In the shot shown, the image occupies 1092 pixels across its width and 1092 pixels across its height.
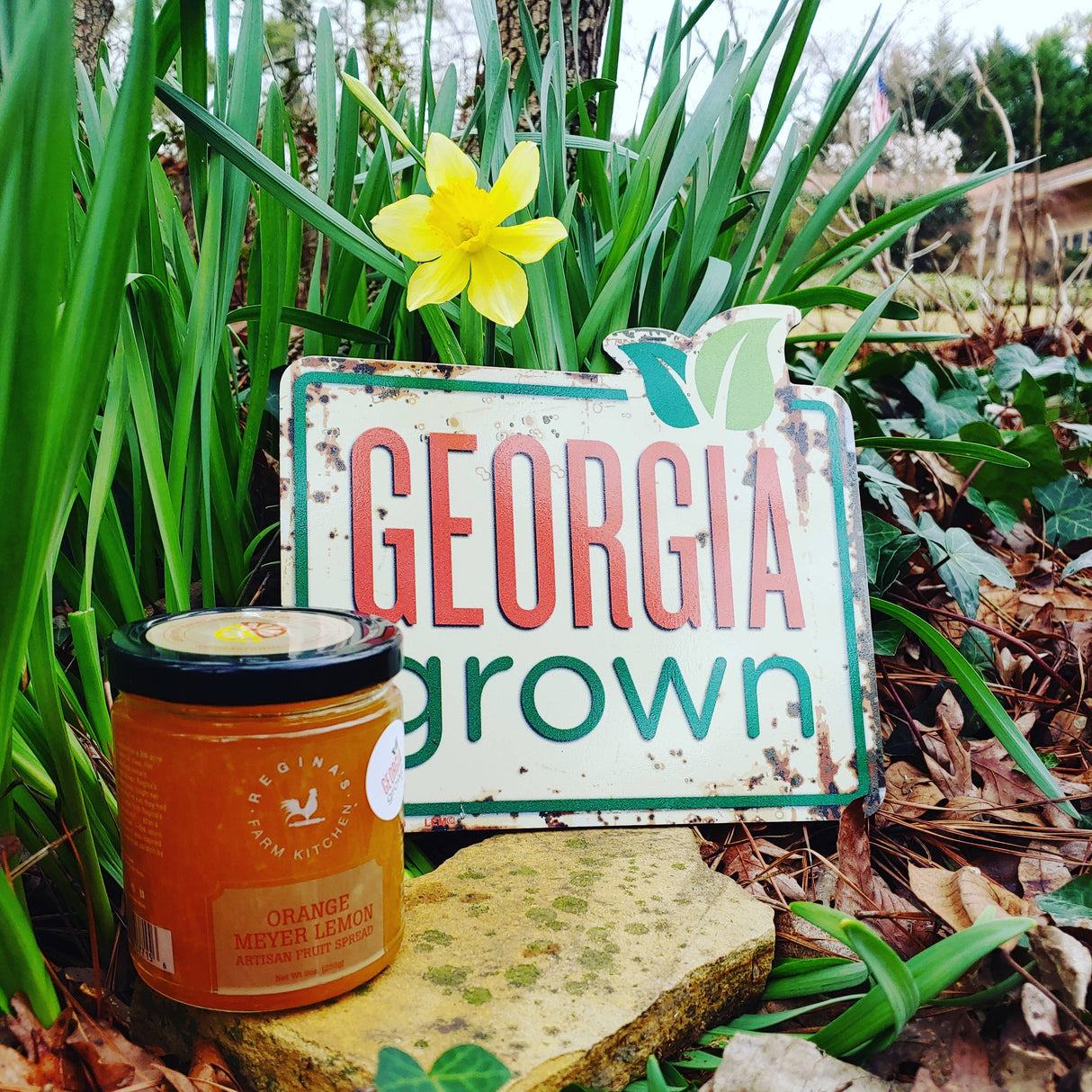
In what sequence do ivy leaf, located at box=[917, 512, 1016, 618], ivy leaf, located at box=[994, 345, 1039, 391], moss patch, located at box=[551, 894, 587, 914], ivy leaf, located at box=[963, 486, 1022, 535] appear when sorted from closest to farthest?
1. moss patch, located at box=[551, 894, 587, 914]
2. ivy leaf, located at box=[917, 512, 1016, 618]
3. ivy leaf, located at box=[963, 486, 1022, 535]
4. ivy leaf, located at box=[994, 345, 1039, 391]

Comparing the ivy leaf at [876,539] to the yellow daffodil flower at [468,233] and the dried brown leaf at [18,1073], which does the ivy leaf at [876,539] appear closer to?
the yellow daffodil flower at [468,233]

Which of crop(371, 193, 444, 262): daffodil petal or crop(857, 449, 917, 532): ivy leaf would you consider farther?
Result: crop(857, 449, 917, 532): ivy leaf

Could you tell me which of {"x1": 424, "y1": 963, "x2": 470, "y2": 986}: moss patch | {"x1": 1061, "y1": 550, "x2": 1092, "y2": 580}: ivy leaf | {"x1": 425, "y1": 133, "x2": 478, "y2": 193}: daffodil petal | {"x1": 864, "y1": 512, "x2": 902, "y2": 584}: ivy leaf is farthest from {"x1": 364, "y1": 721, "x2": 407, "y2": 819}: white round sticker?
{"x1": 1061, "y1": 550, "x2": 1092, "y2": 580}: ivy leaf

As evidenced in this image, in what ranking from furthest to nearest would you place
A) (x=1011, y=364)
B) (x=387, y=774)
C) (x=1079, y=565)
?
(x=1011, y=364), (x=1079, y=565), (x=387, y=774)

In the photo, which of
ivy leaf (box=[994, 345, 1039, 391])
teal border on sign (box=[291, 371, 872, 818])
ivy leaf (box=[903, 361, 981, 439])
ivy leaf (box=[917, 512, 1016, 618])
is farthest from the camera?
ivy leaf (box=[994, 345, 1039, 391])

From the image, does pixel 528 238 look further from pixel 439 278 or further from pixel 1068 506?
pixel 1068 506

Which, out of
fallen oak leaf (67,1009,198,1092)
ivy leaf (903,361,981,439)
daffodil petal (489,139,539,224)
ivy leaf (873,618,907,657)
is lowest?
fallen oak leaf (67,1009,198,1092)

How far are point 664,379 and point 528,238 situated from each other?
0.27 meters

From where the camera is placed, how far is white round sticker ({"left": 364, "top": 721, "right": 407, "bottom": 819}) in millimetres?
587

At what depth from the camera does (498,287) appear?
807 mm

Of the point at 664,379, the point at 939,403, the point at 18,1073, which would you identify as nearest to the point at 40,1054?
the point at 18,1073

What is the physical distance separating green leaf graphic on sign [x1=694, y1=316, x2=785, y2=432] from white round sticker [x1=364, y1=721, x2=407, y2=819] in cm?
58

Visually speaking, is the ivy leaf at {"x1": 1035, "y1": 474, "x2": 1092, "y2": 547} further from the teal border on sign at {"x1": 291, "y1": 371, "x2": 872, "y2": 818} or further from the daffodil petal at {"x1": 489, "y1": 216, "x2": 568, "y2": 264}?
the daffodil petal at {"x1": 489, "y1": 216, "x2": 568, "y2": 264}

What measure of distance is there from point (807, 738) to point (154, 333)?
87 cm
